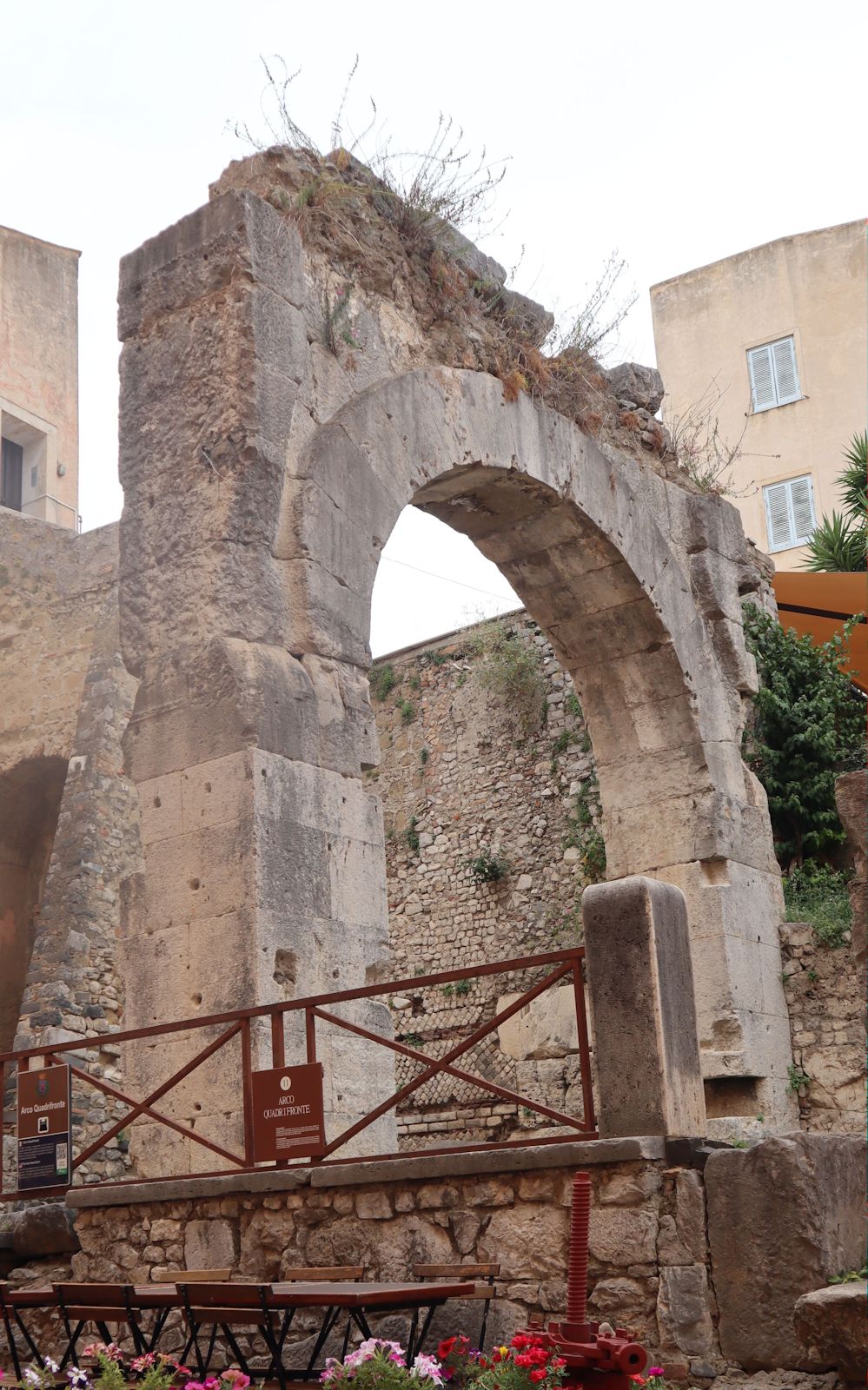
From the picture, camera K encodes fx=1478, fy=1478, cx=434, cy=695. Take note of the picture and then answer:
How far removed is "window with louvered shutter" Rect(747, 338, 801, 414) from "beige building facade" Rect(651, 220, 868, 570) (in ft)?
0.04

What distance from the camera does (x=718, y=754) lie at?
9641mm

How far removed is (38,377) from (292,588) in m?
15.7

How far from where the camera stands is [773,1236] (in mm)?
4535

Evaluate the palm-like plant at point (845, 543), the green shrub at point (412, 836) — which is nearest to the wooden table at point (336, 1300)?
the green shrub at point (412, 836)

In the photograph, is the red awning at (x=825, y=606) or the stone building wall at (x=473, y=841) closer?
the stone building wall at (x=473, y=841)

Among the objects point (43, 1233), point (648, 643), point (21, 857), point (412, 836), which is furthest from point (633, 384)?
point (21, 857)

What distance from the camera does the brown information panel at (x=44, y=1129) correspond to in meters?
6.14

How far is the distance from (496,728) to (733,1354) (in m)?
7.69

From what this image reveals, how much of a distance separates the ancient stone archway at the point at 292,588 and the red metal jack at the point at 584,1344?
7.17 feet

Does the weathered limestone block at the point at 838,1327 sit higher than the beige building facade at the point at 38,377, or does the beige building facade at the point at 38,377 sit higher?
the beige building facade at the point at 38,377

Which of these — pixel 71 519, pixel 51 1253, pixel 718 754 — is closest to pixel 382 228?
pixel 718 754

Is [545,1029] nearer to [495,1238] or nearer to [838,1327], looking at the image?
[495,1238]

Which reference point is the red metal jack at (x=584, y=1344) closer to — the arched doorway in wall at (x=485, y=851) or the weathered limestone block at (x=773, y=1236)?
the weathered limestone block at (x=773, y=1236)

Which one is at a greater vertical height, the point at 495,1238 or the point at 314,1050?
the point at 314,1050
